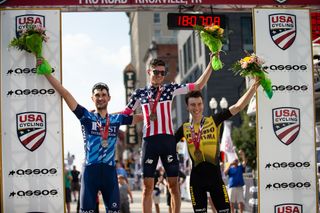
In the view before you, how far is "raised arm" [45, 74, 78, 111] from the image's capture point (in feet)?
30.0

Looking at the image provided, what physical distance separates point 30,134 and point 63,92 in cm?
134

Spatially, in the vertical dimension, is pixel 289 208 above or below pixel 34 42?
below

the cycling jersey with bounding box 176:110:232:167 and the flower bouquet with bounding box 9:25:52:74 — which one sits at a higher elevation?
the flower bouquet with bounding box 9:25:52:74

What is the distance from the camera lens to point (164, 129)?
9.50 metres

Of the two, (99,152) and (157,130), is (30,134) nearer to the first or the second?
(99,152)

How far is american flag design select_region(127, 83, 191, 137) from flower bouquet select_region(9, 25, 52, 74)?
1490 millimetres

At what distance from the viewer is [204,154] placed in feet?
30.4

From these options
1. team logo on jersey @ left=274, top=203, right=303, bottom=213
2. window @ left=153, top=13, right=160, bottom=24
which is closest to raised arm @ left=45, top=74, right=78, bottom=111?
team logo on jersey @ left=274, top=203, right=303, bottom=213

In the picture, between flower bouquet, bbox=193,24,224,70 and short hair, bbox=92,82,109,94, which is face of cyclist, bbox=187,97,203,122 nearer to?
flower bouquet, bbox=193,24,224,70

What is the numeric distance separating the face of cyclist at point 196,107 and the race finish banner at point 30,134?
230cm

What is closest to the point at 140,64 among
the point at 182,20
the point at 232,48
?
the point at 232,48

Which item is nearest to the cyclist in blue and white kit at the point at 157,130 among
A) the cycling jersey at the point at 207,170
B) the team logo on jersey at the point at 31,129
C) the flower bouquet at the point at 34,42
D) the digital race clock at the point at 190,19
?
the cycling jersey at the point at 207,170

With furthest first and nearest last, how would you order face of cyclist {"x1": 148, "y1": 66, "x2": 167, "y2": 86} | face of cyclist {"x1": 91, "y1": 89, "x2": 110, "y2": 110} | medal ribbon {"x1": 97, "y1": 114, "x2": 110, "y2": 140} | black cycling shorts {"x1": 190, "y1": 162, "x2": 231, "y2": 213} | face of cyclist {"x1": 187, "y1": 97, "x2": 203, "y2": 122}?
face of cyclist {"x1": 148, "y1": 66, "x2": 167, "y2": 86}, face of cyclist {"x1": 187, "y1": 97, "x2": 203, "y2": 122}, black cycling shorts {"x1": 190, "y1": 162, "x2": 231, "y2": 213}, face of cyclist {"x1": 91, "y1": 89, "x2": 110, "y2": 110}, medal ribbon {"x1": 97, "y1": 114, "x2": 110, "y2": 140}

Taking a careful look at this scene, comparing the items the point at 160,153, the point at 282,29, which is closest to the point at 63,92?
the point at 160,153
